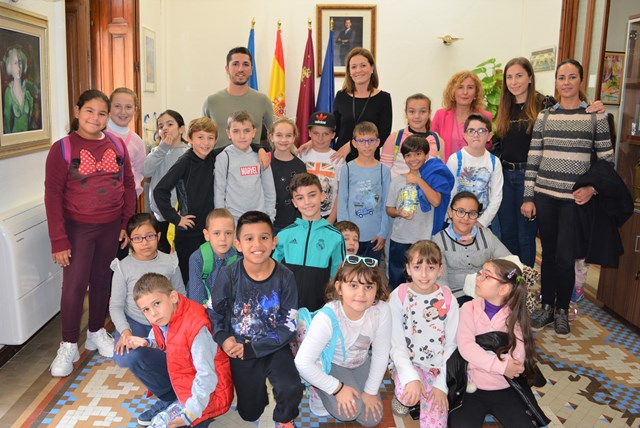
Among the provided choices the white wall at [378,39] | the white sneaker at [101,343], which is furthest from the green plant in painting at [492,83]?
the white sneaker at [101,343]

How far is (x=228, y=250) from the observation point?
273 centimetres

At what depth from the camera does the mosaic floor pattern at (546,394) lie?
2.38 meters

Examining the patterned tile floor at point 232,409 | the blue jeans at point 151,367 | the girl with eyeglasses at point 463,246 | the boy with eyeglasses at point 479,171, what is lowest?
the patterned tile floor at point 232,409

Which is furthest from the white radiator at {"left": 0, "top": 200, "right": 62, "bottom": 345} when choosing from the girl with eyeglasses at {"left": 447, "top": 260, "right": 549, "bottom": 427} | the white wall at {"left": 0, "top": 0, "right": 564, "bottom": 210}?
the white wall at {"left": 0, "top": 0, "right": 564, "bottom": 210}

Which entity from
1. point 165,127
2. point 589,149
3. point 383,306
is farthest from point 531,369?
point 165,127

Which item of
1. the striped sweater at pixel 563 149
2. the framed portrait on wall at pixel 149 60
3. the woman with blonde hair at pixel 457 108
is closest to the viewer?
the striped sweater at pixel 563 149

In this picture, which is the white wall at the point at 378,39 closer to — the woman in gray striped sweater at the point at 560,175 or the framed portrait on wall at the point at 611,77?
the framed portrait on wall at the point at 611,77

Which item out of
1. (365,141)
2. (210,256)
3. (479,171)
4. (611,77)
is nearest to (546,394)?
(479,171)

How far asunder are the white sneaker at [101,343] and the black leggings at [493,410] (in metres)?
1.84

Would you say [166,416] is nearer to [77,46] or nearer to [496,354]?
[496,354]

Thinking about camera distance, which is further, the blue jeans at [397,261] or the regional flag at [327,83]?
the regional flag at [327,83]

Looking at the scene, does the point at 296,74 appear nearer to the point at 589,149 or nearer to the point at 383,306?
the point at 589,149

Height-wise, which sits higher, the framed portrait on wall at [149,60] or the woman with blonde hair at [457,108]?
the framed portrait on wall at [149,60]

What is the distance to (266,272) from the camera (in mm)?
2334
